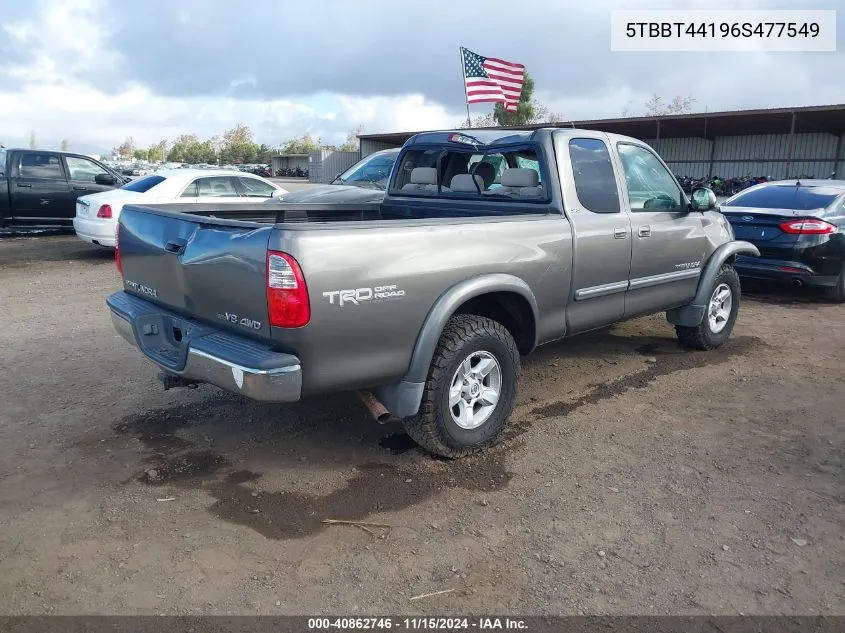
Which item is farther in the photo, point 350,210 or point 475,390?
point 350,210

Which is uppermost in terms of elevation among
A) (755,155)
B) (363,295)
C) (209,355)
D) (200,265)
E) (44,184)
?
(755,155)

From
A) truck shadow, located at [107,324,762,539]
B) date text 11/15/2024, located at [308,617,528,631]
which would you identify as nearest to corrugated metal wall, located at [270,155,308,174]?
truck shadow, located at [107,324,762,539]

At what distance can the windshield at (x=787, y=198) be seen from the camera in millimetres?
8773

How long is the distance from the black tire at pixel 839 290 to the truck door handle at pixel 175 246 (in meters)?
8.21

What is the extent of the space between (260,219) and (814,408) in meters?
4.45

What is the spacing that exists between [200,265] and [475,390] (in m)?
1.73

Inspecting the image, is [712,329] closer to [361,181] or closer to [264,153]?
[361,181]

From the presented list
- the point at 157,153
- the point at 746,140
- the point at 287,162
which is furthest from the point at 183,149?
the point at 746,140

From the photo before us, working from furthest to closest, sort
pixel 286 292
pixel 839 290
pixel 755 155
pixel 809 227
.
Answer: pixel 755 155, pixel 839 290, pixel 809 227, pixel 286 292

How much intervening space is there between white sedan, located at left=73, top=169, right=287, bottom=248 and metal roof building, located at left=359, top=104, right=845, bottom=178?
37.7 ft

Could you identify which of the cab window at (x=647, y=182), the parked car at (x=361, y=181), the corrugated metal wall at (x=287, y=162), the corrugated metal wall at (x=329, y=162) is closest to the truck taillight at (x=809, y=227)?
the cab window at (x=647, y=182)

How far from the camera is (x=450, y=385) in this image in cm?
392

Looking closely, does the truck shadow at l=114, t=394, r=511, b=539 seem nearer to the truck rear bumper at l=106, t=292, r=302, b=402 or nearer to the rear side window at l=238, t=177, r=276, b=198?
the truck rear bumper at l=106, t=292, r=302, b=402

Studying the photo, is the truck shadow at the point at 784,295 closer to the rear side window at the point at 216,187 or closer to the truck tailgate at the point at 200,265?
the truck tailgate at the point at 200,265
